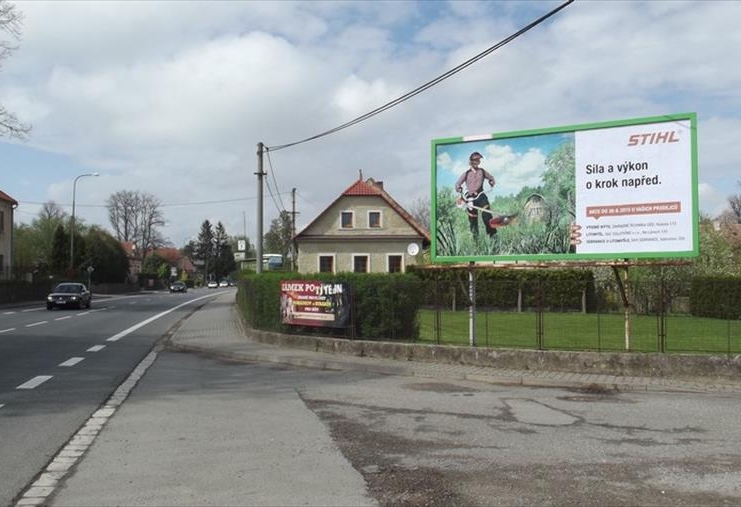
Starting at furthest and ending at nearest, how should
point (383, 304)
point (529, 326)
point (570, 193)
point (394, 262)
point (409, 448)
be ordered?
point (394, 262) < point (529, 326) < point (383, 304) < point (570, 193) < point (409, 448)

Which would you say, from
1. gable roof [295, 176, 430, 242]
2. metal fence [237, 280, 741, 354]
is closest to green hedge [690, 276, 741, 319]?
metal fence [237, 280, 741, 354]

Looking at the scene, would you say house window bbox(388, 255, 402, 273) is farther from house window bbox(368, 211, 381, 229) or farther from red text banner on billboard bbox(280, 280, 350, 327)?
red text banner on billboard bbox(280, 280, 350, 327)

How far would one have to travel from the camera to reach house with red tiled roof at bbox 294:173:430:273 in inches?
2030

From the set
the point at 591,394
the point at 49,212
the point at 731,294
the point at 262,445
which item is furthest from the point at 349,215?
the point at 49,212

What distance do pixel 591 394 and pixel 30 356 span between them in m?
11.8

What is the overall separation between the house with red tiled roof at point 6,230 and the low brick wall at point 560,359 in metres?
48.4

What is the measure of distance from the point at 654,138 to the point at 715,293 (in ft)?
56.3

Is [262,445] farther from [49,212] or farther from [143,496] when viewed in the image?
[49,212]

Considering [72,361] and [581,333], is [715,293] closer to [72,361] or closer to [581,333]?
[581,333]

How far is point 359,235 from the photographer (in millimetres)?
51531

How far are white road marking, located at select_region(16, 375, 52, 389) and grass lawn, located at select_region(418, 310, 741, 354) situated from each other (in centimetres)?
755

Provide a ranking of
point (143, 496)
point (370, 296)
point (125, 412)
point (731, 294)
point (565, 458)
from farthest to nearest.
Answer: point (731, 294) → point (370, 296) → point (125, 412) → point (565, 458) → point (143, 496)

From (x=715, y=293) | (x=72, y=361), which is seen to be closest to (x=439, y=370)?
(x=72, y=361)

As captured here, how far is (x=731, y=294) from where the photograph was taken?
2716 centimetres
